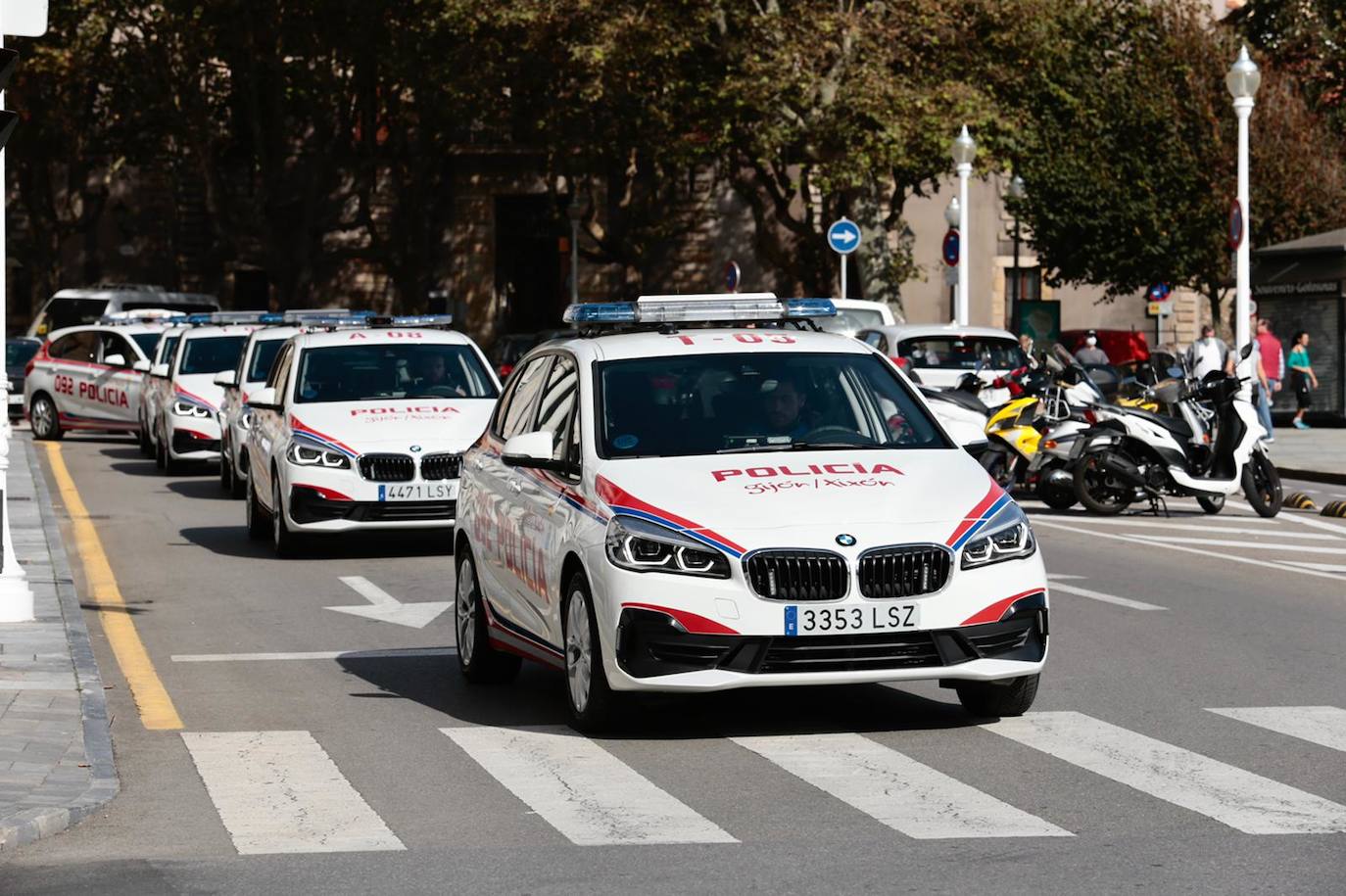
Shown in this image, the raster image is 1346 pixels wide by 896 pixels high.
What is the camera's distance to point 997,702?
9516 millimetres

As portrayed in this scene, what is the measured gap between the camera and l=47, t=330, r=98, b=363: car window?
110 ft

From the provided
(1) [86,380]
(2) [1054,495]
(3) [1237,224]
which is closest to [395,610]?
(2) [1054,495]

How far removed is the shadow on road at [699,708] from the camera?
30.9 feet

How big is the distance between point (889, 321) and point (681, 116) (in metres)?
14.4

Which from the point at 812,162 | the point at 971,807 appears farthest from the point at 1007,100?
the point at 971,807

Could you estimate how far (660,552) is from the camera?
8.88 m

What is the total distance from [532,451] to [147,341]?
25891 mm

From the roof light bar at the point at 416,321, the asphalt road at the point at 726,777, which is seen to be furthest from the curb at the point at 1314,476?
the asphalt road at the point at 726,777

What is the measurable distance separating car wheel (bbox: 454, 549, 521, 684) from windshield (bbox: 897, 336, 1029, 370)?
50.5ft

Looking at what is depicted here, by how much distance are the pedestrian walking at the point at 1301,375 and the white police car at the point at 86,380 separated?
640 inches

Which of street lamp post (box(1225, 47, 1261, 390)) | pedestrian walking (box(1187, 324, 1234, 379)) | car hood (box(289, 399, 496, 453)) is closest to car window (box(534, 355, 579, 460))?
car hood (box(289, 399, 496, 453))

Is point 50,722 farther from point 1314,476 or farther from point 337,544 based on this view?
point 1314,476

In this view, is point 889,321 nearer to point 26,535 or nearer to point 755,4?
point 755,4

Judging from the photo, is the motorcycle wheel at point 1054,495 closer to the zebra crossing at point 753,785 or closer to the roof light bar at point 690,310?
the roof light bar at point 690,310
